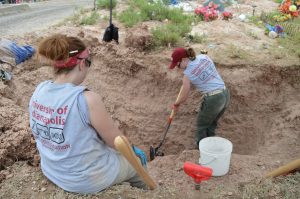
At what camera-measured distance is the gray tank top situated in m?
2.45

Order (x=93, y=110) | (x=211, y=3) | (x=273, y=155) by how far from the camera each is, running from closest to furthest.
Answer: (x=93, y=110) < (x=273, y=155) < (x=211, y=3)

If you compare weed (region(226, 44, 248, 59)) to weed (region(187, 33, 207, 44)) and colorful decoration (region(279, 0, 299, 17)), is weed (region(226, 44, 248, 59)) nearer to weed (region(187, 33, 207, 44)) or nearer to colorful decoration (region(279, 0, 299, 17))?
weed (region(187, 33, 207, 44))

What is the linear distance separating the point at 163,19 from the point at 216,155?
555 centimetres

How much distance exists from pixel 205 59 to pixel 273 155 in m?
1.47

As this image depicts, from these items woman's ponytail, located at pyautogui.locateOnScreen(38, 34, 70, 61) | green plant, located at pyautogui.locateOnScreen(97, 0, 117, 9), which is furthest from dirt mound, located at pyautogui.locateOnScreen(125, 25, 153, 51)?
woman's ponytail, located at pyautogui.locateOnScreen(38, 34, 70, 61)

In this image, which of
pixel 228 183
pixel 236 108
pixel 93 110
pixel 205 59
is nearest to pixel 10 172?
pixel 93 110

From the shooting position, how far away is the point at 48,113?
2496mm

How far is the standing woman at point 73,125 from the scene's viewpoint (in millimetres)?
2434

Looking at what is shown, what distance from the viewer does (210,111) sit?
15.6ft

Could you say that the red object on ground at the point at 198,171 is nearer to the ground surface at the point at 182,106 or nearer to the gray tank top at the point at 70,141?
the gray tank top at the point at 70,141

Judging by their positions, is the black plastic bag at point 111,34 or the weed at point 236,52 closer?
the weed at point 236,52

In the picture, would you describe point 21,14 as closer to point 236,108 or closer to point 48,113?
point 236,108

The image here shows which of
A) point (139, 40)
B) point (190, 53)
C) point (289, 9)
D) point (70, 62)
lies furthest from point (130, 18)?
point (70, 62)

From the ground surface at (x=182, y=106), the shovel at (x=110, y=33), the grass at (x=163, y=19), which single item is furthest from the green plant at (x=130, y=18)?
the shovel at (x=110, y=33)
